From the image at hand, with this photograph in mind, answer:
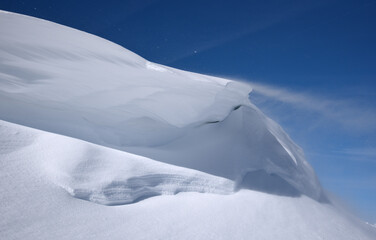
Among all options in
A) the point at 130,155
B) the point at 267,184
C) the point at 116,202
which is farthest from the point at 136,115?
the point at 267,184

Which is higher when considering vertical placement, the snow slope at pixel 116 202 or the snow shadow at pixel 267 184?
the snow shadow at pixel 267 184

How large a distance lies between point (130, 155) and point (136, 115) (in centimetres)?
83

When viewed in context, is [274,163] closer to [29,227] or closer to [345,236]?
[345,236]

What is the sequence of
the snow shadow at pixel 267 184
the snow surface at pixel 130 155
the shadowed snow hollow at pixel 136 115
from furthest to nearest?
the snow shadow at pixel 267 184
the shadowed snow hollow at pixel 136 115
the snow surface at pixel 130 155

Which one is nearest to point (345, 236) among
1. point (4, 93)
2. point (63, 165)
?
point (63, 165)

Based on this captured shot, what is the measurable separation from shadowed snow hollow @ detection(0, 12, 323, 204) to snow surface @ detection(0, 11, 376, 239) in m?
0.01

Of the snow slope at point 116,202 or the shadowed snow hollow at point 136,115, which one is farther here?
the shadowed snow hollow at point 136,115

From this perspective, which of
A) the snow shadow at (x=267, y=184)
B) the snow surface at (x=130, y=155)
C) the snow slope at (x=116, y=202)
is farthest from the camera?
the snow shadow at (x=267, y=184)

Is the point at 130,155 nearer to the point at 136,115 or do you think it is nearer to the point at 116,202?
the point at 116,202

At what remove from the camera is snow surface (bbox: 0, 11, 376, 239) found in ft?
4.58

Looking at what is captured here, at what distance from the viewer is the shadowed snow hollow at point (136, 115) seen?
2.07 m

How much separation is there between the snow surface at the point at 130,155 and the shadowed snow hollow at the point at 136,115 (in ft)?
0.04

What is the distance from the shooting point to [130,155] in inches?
81.2

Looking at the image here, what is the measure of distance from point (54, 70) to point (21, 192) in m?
1.48
